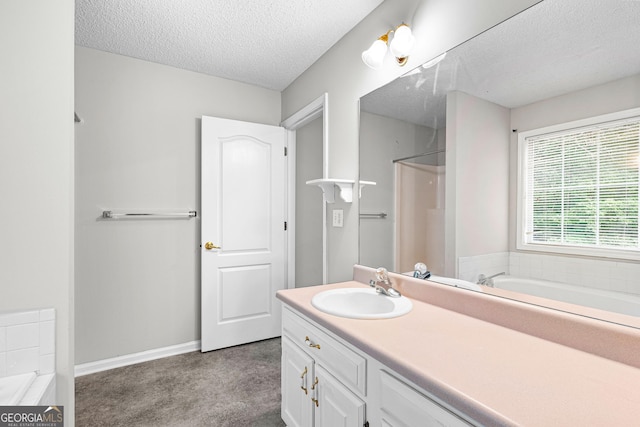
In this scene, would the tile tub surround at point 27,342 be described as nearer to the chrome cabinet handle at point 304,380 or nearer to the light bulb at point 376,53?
the chrome cabinet handle at point 304,380

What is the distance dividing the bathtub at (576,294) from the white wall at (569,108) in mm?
133

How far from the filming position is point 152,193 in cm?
249

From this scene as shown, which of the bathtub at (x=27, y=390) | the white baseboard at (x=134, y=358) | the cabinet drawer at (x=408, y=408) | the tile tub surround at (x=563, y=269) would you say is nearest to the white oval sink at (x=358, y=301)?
the tile tub surround at (x=563, y=269)

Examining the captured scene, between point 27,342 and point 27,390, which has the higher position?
point 27,342

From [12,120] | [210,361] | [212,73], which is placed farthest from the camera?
[212,73]

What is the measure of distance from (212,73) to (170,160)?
0.84 metres

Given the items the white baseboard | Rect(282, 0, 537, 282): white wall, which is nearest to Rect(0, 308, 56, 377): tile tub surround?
the white baseboard

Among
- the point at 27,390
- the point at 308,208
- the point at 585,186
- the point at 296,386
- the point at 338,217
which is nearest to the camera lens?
the point at 585,186

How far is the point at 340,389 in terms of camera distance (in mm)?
1126

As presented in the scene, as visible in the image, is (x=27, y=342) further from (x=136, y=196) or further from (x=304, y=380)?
(x=136, y=196)

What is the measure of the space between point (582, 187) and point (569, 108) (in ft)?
0.86

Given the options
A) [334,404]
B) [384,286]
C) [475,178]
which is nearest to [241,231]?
[384,286]

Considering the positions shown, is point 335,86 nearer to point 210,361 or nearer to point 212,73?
point 212,73

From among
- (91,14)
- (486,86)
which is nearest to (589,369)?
(486,86)
